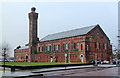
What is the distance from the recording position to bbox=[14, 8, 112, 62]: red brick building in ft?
173

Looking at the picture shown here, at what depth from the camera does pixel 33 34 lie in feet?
244

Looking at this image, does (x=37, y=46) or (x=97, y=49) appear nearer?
(x=97, y=49)

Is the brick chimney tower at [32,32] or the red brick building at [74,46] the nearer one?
the red brick building at [74,46]

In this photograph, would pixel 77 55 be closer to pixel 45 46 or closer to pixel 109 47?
pixel 109 47

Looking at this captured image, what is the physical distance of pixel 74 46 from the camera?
56.3 meters

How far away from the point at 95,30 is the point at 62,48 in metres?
15.1

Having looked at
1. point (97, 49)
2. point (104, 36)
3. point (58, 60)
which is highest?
point (104, 36)

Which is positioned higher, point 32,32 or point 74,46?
point 32,32

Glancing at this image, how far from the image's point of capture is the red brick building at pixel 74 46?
5261 cm

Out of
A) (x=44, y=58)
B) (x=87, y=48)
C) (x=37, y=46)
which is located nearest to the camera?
(x=87, y=48)

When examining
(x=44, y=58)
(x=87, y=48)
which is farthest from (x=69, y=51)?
(x=44, y=58)

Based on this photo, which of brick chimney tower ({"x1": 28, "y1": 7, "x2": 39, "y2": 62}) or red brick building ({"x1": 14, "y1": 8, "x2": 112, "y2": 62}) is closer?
red brick building ({"x1": 14, "y1": 8, "x2": 112, "y2": 62})

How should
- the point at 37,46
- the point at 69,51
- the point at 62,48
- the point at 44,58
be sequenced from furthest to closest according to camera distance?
the point at 37,46 → the point at 44,58 → the point at 62,48 → the point at 69,51

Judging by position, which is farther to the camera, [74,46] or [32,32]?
[32,32]
